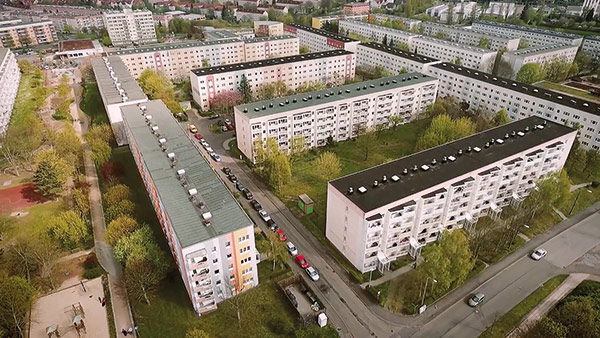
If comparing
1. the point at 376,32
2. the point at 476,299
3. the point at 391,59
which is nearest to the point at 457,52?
the point at 391,59

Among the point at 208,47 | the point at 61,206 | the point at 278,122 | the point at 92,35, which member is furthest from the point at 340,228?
the point at 92,35

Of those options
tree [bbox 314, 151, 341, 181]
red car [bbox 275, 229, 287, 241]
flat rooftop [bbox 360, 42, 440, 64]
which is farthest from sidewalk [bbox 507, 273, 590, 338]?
flat rooftop [bbox 360, 42, 440, 64]

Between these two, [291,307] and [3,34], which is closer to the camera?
[291,307]

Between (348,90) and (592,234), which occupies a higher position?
(348,90)

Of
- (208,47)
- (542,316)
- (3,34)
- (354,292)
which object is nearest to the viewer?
(542,316)

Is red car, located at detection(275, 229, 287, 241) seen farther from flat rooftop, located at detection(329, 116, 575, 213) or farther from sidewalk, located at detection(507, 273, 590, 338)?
sidewalk, located at detection(507, 273, 590, 338)

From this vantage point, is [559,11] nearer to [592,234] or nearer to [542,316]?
[592,234]

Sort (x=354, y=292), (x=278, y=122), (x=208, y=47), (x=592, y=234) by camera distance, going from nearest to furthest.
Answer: (x=354, y=292), (x=592, y=234), (x=278, y=122), (x=208, y=47)
